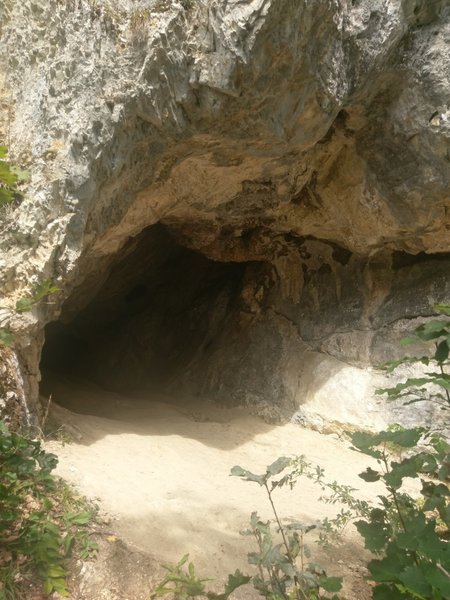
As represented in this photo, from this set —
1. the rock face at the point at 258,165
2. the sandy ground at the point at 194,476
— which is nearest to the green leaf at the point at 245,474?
the sandy ground at the point at 194,476

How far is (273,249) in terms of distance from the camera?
6.65 m

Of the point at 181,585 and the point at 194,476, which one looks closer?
the point at 181,585

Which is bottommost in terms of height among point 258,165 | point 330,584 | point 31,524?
point 31,524

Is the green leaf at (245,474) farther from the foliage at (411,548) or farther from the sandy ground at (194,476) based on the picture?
the sandy ground at (194,476)

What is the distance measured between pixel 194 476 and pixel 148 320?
6163mm

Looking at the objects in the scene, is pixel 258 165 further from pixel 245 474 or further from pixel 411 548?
pixel 411 548

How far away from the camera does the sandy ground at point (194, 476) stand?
7.59ft

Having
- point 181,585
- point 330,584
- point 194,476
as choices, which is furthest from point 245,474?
point 194,476

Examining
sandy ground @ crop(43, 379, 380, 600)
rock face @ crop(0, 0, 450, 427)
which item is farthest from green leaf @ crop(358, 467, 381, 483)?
rock face @ crop(0, 0, 450, 427)

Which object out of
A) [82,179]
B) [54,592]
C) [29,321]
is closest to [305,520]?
[54,592]

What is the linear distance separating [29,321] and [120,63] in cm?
222

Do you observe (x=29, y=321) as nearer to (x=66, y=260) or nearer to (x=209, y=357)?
(x=66, y=260)

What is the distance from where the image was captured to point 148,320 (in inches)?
368

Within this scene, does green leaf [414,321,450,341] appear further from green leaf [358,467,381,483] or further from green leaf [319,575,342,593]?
green leaf [319,575,342,593]
